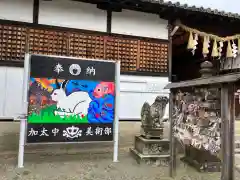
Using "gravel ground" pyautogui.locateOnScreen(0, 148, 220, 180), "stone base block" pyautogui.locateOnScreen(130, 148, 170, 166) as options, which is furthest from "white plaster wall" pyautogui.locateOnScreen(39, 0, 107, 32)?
"stone base block" pyautogui.locateOnScreen(130, 148, 170, 166)

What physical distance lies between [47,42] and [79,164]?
3.75 metres

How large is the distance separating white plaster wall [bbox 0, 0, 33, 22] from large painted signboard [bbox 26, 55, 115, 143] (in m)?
2.03

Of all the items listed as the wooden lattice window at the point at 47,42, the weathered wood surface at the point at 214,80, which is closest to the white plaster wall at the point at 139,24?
the wooden lattice window at the point at 47,42

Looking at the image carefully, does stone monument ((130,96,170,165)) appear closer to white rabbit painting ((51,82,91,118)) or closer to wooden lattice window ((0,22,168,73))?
white rabbit painting ((51,82,91,118))

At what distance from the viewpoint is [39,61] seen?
5785mm

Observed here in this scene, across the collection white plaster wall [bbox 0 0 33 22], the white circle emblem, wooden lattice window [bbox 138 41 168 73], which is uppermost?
white plaster wall [bbox 0 0 33 22]

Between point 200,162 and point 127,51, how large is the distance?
4.22 meters

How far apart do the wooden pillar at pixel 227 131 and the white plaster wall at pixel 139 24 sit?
4756mm

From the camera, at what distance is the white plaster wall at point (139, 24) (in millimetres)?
7992

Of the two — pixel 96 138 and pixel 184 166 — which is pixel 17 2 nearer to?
pixel 96 138

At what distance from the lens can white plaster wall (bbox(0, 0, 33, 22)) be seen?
684 cm

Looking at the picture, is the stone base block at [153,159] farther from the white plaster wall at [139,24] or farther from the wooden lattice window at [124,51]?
the white plaster wall at [139,24]

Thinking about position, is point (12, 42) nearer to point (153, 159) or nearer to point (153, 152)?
point (153, 152)

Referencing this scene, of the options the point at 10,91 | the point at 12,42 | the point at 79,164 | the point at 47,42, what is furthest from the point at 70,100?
the point at 12,42
